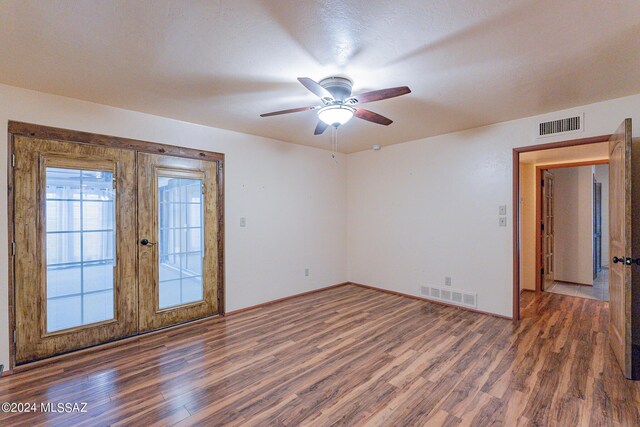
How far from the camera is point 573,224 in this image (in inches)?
215

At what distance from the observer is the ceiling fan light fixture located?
244 centimetres

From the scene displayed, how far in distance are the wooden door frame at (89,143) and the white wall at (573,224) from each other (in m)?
6.08

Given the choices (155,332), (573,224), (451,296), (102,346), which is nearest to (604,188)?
(573,224)

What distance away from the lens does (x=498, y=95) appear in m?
2.82

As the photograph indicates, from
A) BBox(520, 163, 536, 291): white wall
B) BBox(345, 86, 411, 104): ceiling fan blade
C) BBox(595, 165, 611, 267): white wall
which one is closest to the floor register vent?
BBox(520, 163, 536, 291): white wall

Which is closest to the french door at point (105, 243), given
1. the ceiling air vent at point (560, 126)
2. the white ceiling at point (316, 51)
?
the white ceiling at point (316, 51)

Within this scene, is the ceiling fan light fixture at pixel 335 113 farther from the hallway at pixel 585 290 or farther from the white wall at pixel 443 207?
the hallway at pixel 585 290

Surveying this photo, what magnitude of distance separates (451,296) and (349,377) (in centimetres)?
241

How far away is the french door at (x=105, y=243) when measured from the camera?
105 inches

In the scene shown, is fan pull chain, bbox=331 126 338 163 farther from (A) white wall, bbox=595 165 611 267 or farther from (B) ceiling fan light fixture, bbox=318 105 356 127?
(A) white wall, bbox=595 165 611 267

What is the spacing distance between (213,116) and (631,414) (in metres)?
4.37

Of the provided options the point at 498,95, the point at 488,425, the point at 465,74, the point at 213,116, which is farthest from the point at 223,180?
the point at 488,425

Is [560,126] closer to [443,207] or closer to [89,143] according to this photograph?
[443,207]

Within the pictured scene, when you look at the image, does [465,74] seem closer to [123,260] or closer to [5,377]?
[123,260]
